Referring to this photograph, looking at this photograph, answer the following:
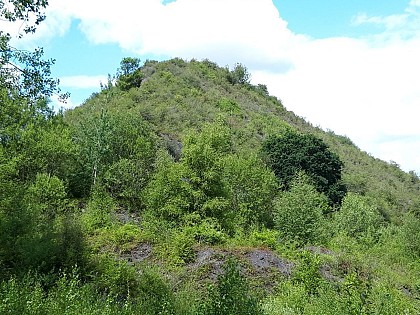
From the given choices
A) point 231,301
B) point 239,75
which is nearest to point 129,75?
point 239,75

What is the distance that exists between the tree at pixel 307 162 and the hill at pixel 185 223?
0.49 feet

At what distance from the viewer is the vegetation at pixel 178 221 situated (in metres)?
11.3

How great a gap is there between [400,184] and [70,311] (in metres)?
71.4

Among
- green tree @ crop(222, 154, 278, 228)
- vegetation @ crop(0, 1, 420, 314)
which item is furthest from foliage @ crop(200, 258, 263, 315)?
green tree @ crop(222, 154, 278, 228)

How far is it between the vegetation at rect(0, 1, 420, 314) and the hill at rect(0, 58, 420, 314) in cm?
10

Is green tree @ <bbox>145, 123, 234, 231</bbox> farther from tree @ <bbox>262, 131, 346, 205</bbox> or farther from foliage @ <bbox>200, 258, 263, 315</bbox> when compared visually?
foliage @ <bbox>200, 258, 263, 315</bbox>

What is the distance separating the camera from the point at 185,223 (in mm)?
29547

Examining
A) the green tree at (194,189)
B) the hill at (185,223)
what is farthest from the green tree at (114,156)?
the green tree at (194,189)

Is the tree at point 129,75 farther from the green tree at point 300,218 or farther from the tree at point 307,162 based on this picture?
the green tree at point 300,218

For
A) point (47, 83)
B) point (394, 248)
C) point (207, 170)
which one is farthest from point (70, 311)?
point (394, 248)

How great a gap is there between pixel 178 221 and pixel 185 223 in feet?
2.71

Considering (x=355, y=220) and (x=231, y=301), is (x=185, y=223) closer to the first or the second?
(x=355, y=220)

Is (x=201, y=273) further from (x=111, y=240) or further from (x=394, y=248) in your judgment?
(x=394, y=248)

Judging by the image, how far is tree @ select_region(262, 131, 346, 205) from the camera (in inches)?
1828
